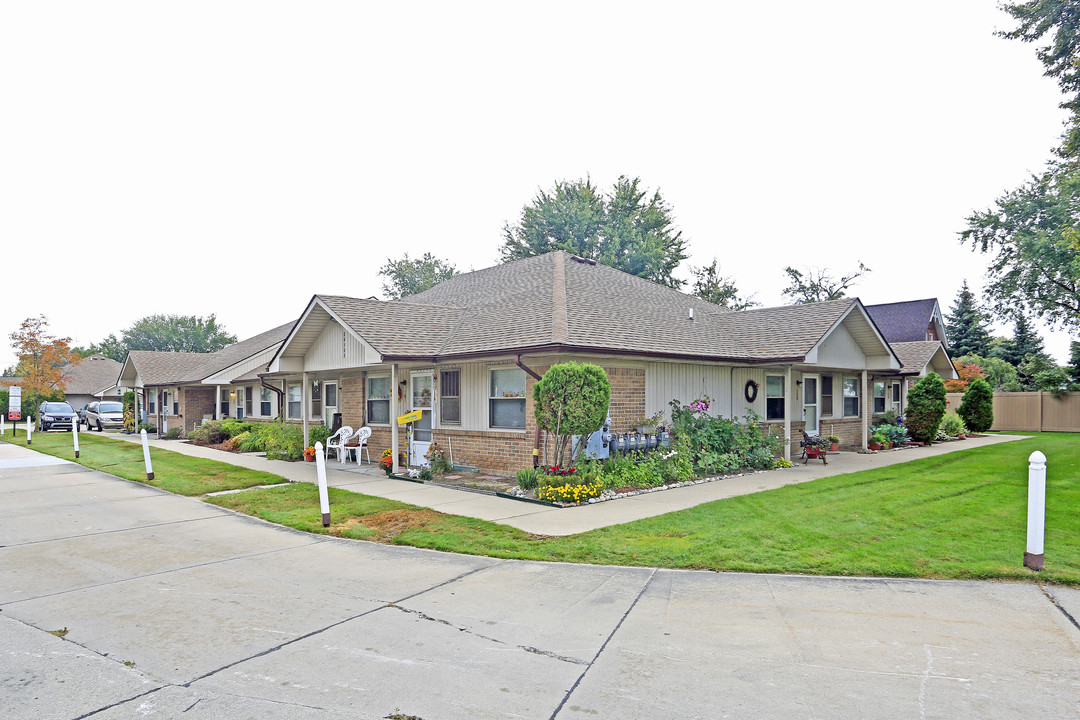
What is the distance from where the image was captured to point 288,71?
43.3ft

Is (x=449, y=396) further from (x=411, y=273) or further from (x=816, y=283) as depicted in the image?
(x=816, y=283)

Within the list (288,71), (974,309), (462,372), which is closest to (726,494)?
(462,372)

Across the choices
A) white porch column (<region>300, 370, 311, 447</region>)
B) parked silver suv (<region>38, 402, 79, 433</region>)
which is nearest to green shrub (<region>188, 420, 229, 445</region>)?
white porch column (<region>300, 370, 311, 447</region>)

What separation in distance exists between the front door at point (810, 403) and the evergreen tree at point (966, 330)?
34.5 meters

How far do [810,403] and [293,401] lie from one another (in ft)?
58.0

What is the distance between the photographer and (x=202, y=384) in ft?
89.0

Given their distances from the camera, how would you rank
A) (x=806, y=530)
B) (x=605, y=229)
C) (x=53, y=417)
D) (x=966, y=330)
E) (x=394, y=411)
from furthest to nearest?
(x=966, y=330) → (x=53, y=417) → (x=605, y=229) → (x=394, y=411) → (x=806, y=530)

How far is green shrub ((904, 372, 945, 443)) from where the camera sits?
68.9 feet

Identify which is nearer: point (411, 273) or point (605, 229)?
point (605, 229)

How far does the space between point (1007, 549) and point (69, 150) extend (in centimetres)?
1974

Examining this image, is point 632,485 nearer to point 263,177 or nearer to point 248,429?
point 263,177

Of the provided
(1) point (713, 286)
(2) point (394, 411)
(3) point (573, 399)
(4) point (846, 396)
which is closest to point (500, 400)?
(2) point (394, 411)

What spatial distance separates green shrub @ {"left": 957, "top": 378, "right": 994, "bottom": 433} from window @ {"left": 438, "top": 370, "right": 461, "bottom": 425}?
79.9 ft

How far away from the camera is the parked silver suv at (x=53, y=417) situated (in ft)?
112
